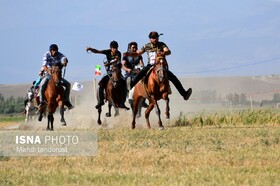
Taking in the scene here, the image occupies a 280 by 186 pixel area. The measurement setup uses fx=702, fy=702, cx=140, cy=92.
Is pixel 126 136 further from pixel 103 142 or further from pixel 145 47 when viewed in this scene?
pixel 145 47

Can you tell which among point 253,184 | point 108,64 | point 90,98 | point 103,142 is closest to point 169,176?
point 253,184

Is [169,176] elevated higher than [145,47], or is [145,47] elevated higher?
[145,47]

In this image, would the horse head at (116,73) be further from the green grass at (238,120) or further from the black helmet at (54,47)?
the green grass at (238,120)

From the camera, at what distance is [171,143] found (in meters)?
14.5

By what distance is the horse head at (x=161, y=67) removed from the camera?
19906mm

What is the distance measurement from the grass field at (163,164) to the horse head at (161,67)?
4172mm

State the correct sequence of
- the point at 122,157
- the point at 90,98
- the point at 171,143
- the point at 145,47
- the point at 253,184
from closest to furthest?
1. the point at 253,184
2. the point at 122,157
3. the point at 171,143
4. the point at 145,47
5. the point at 90,98

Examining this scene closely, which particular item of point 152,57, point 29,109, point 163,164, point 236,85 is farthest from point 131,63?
point 236,85

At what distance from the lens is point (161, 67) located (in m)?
19.9

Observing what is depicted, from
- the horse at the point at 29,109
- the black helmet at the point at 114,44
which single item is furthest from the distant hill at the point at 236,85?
the black helmet at the point at 114,44

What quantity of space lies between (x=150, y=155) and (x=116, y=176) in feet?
7.53

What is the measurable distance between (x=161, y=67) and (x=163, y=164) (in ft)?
29.9

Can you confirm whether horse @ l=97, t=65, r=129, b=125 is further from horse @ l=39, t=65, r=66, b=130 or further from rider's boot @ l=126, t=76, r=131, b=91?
horse @ l=39, t=65, r=66, b=130

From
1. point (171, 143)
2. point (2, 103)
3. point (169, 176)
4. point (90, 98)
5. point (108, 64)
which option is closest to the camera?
point (169, 176)
